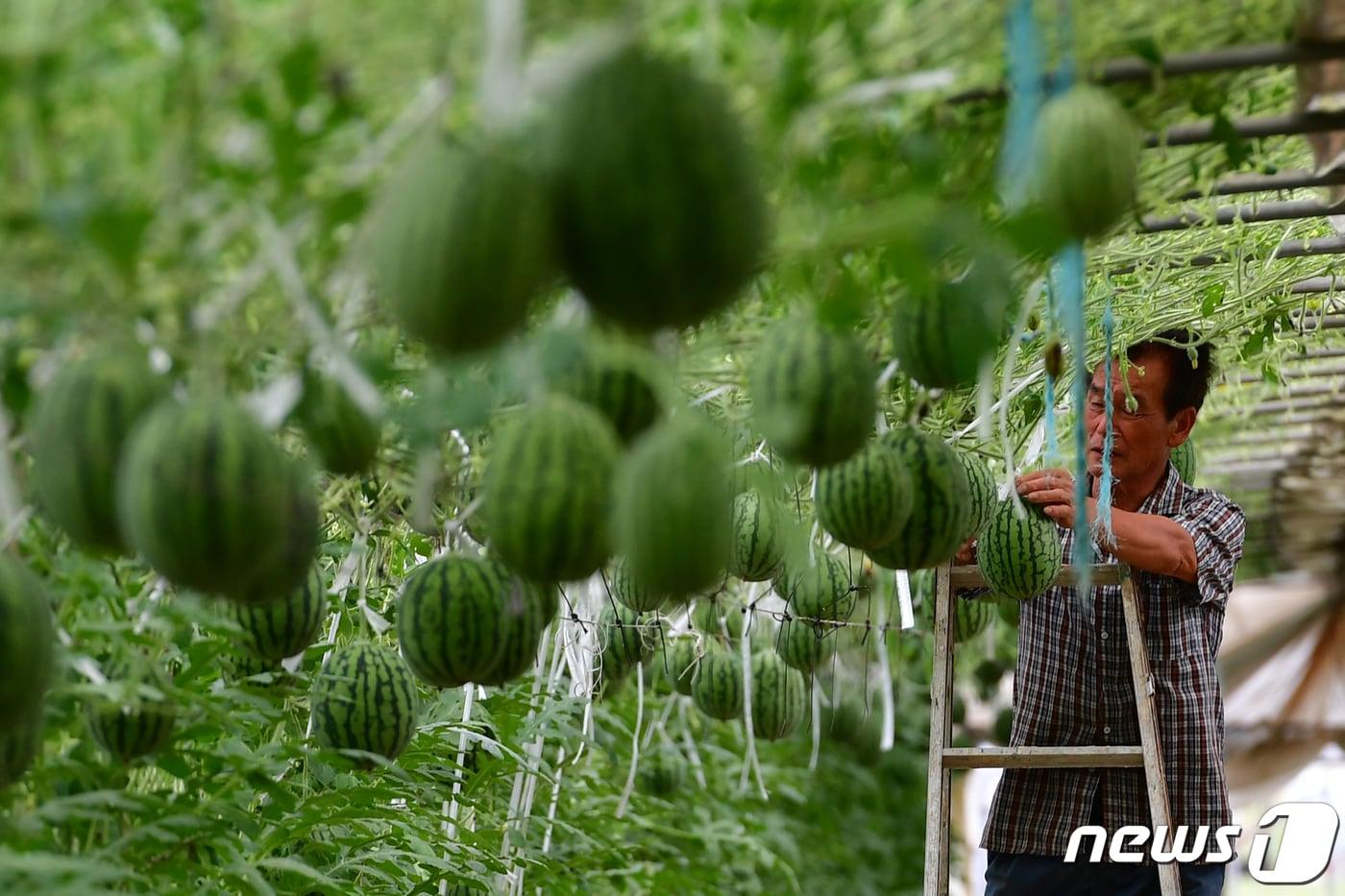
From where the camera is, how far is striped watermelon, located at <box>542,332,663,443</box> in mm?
1770

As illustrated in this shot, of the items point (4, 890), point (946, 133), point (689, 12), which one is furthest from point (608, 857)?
point (689, 12)

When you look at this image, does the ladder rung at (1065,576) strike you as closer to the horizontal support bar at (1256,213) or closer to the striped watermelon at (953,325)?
the horizontal support bar at (1256,213)

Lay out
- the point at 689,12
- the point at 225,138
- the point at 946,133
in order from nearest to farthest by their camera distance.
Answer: the point at 225,138, the point at 689,12, the point at 946,133

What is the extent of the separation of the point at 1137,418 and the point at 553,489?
2.85 m

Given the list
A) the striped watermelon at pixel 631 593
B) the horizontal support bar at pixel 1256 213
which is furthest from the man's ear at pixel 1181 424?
the striped watermelon at pixel 631 593

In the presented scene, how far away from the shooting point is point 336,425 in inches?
77.4

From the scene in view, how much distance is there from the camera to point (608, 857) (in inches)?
173

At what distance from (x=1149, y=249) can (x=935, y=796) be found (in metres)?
1.44

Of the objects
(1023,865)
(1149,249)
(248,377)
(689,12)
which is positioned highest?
(1149,249)

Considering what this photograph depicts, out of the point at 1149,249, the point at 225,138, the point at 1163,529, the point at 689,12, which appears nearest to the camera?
the point at 225,138

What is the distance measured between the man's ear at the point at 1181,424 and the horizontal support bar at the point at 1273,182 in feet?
2.87

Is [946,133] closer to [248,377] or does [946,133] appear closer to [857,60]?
[857,60]

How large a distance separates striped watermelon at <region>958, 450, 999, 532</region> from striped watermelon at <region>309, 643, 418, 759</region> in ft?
3.97

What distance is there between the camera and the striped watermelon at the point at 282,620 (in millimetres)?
2482
